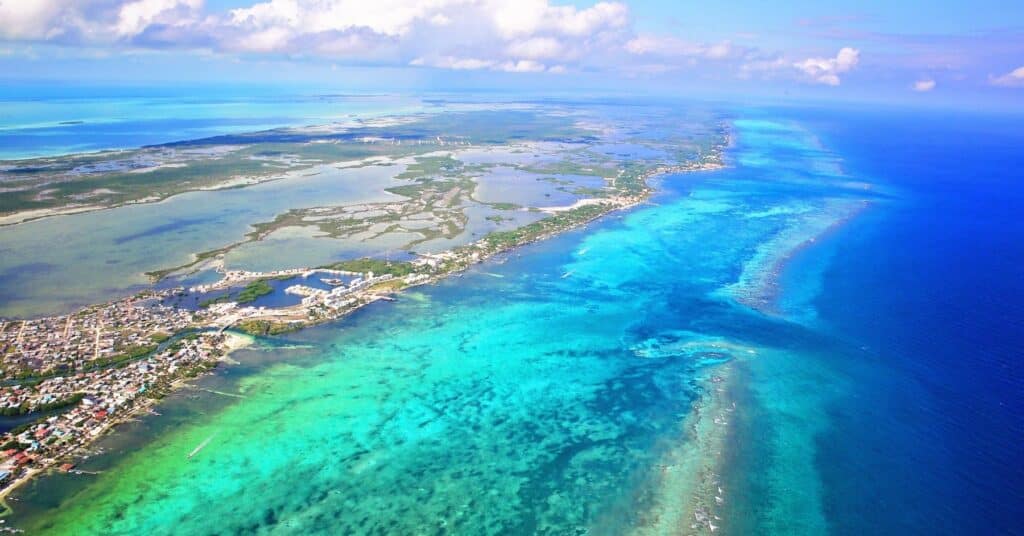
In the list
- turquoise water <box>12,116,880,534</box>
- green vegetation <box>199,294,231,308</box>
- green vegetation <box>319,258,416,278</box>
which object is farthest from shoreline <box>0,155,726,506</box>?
green vegetation <box>199,294,231,308</box>

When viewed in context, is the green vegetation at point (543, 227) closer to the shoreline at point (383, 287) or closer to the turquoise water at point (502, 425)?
the shoreline at point (383, 287)

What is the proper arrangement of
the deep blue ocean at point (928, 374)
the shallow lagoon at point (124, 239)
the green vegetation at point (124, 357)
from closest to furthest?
the deep blue ocean at point (928, 374) → the green vegetation at point (124, 357) → the shallow lagoon at point (124, 239)

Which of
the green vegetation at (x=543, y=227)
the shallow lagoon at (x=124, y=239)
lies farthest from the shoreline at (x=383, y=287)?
the shallow lagoon at (x=124, y=239)

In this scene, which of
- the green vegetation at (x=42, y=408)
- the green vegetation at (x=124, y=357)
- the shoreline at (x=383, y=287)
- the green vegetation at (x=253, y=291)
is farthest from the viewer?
the green vegetation at (x=253, y=291)

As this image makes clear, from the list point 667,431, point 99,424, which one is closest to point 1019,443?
point 667,431

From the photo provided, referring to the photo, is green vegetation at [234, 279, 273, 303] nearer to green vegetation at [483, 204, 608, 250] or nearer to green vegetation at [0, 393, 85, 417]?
green vegetation at [0, 393, 85, 417]

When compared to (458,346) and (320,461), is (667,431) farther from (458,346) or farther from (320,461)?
(320,461)

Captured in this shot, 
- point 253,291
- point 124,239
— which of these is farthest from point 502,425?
point 124,239
